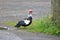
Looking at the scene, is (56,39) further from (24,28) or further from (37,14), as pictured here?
(37,14)

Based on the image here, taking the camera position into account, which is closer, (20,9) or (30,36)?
(30,36)

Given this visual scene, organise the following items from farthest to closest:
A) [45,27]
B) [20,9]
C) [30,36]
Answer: [20,9] < [45,27] < [30,36]

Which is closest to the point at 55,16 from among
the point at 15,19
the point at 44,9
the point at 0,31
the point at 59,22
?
the point at 59,22

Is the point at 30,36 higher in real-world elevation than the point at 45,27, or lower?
lower

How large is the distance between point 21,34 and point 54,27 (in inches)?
49.4

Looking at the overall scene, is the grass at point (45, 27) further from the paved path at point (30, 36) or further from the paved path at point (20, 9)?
the paved path at point (20, 9)

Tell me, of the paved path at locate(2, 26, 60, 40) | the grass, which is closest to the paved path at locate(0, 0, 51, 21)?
the grass

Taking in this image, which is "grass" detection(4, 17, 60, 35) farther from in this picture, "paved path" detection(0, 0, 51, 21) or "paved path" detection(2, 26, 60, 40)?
"paved path" detection(0, 0, 51, 21)

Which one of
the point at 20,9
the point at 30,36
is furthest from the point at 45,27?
the point at 20,9

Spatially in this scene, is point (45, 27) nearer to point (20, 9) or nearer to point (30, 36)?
point (30, 36)

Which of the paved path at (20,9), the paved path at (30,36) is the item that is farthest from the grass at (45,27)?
the paved path at (20,9)

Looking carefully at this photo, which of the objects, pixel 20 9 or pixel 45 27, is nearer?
pixel 45 27

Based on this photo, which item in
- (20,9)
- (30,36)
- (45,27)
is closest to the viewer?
(30,36)

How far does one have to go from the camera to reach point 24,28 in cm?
1189
